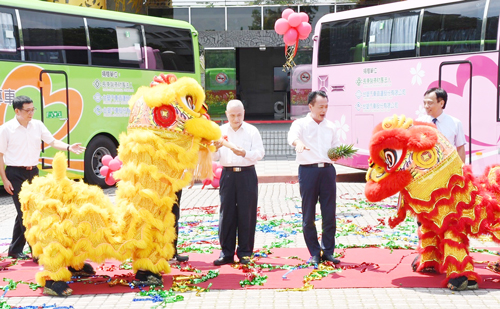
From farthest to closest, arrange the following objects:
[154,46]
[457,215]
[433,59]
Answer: [154,46] → [433,59] → [457,215]

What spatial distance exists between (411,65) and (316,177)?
6.49 meters

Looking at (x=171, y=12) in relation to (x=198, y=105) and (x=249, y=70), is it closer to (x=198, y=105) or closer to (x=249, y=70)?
(x=249, y=70)

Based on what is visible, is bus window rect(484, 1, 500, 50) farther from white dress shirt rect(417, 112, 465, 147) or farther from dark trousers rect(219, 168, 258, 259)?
dark trousers rect(219, 168, 258, 259)

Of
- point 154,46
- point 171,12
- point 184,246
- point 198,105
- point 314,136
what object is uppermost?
point 171,12

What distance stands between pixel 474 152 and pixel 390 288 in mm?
6077

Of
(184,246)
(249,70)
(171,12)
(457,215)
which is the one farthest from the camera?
(249,70)

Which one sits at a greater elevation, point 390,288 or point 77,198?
point 77,198

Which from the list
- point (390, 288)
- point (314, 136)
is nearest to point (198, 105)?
point (314, 136)

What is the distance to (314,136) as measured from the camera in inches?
237

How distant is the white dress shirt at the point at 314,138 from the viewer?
19.5 feet

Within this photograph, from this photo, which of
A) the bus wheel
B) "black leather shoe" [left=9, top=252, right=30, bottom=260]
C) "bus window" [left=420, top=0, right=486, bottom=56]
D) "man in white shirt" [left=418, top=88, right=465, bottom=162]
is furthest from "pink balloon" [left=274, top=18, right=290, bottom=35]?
"black leather shoe" [left=9, top=252, right=30, bottom=260]

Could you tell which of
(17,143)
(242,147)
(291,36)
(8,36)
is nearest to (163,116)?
(242,147)

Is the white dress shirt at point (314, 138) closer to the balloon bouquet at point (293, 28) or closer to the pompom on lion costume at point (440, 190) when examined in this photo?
the pompom on lion costume at point (440, 190)

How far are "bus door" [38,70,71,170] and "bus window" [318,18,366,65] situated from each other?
18.7 ft
